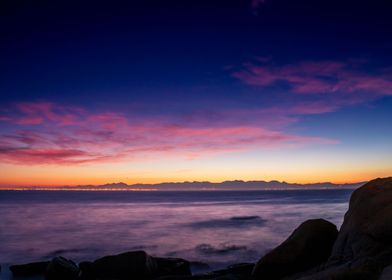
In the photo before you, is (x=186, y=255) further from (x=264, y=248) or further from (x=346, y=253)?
(x=346, y=253)

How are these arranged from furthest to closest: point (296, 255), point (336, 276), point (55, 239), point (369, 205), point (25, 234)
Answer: point (25, 234), point (55, 239), point (296, 255), point (369, 205), point (336, 276)

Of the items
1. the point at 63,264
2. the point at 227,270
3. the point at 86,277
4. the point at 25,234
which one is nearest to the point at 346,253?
the point at 227,270

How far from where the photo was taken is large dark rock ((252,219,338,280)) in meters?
10.5

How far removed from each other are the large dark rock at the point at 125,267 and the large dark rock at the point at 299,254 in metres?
4.09

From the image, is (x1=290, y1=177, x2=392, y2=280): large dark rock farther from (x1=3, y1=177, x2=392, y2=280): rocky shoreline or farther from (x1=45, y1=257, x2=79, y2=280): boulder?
(x1=45, y1=257, x2=79, y2=280): boulder

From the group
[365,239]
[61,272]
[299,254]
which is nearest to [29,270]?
[61,272]

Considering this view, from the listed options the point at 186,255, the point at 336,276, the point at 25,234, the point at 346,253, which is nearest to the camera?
the point at 336,276

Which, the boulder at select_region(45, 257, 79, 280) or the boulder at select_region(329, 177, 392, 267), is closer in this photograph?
the boulder at select_region(329, 177, 392, 267)

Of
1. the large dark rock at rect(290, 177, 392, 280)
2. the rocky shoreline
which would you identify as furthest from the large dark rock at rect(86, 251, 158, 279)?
the large dark rock at rect(290, 177, 392, 280)

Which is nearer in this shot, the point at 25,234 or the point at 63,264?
the point at 63,264

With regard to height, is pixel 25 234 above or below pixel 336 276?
below

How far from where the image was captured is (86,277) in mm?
13156

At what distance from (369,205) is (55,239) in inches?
1016

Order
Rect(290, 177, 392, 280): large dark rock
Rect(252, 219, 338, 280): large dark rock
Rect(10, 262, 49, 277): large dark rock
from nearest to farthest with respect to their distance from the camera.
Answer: Rect(290, 177, 392, 280): large dark rock, Rect(252, 219, 338, 280): large dark rock, Rect(10, 262, 49, 277): large dark rock
